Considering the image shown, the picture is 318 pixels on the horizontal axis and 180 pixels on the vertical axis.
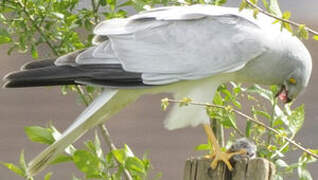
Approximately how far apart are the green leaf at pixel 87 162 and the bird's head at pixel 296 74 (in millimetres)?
865

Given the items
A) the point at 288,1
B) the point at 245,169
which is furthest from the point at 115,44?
the point at 288,1

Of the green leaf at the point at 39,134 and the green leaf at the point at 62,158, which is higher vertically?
the green leaf at the point at 39,134

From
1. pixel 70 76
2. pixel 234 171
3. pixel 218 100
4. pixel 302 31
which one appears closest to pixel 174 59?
pixel 218 100

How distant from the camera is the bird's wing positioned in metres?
3.73

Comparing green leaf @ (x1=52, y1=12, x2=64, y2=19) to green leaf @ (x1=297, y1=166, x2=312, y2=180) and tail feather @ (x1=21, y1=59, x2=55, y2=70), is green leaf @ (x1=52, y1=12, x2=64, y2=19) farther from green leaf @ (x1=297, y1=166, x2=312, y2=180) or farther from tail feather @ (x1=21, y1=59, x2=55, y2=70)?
green leaf @ (x1=297, y1=166, x2=312, y2=180)

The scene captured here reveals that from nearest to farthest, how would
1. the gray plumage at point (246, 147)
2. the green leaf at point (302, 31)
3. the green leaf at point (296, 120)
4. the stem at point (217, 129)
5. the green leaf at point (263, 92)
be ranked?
the green leaf at point (302, 31) → the gray plumage at point (246, 147) → the green leaf at point (296, 120) → the green leaf at point (263, 92) → the stem at point (217, 129)

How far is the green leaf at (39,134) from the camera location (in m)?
3.79

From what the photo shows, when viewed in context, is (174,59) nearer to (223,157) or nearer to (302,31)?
(223,157)

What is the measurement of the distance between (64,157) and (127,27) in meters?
0.61

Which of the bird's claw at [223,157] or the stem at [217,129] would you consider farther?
the stem at [217,129]

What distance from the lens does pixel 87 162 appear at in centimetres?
374

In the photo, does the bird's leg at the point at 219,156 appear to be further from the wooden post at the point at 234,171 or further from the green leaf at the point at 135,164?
the green leaf at the point at 135,164

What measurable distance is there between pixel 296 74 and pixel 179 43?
0.57 meters

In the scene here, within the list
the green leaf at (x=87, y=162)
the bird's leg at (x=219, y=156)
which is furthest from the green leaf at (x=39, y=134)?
the bird's leg at (x=219, y=156)
